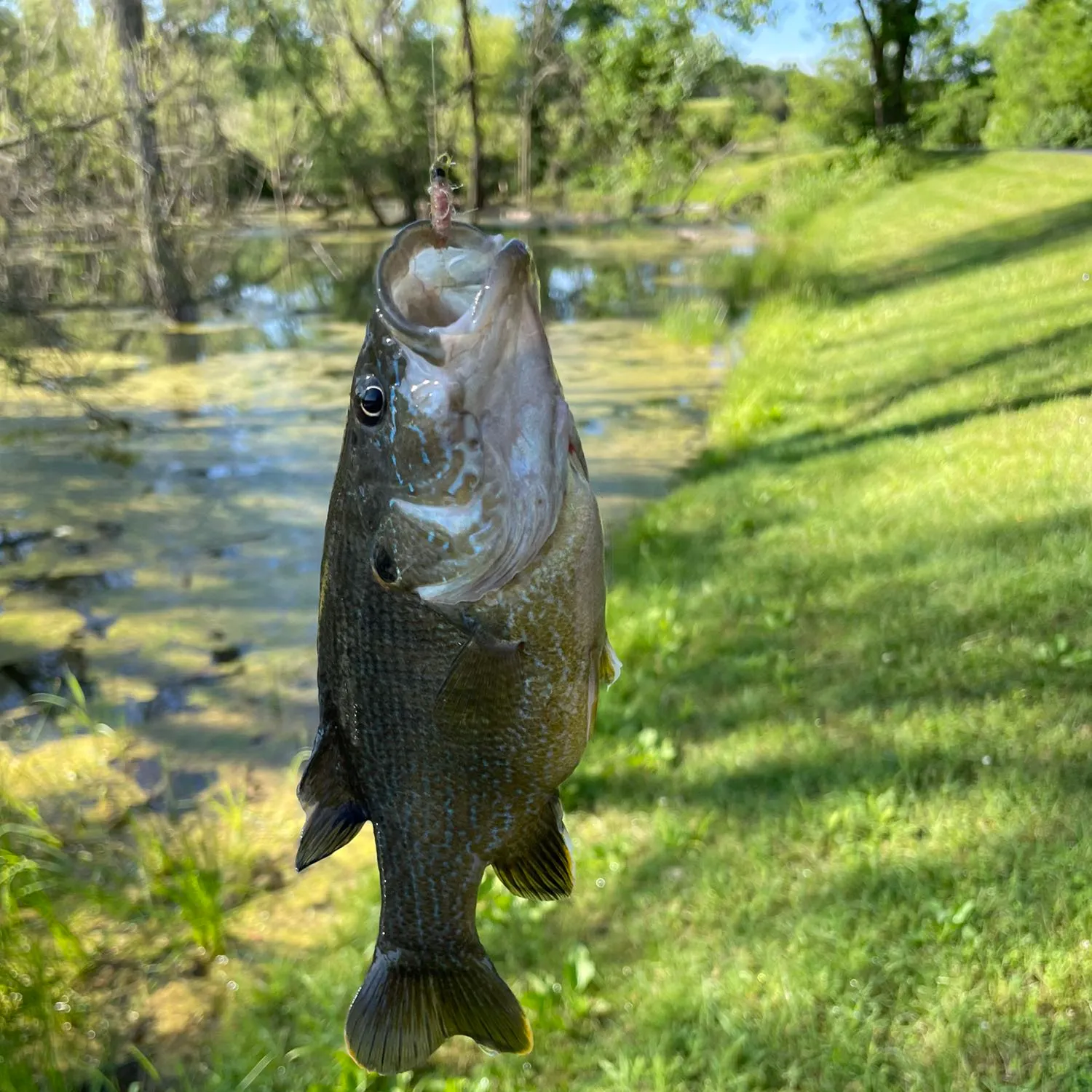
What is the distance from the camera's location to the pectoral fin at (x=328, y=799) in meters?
1.12

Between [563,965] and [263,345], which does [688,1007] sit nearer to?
[563,965]

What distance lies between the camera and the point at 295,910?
395cm

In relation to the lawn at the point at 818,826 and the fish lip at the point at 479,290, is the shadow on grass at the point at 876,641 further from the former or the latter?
the fish lip at the point at 479,290

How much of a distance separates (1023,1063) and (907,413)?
214 inches

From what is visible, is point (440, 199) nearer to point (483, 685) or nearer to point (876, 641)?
point (483, 685)

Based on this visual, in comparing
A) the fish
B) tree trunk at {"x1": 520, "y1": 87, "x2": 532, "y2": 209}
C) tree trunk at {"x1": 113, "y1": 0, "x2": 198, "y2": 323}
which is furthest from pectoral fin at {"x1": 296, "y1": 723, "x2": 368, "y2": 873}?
tree trunk at {"x1": 113, "y1": 0, "x2": 198, "y2": 323}

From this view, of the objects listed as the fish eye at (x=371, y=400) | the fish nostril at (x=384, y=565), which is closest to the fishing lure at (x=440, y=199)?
the fish eye at (x=371, y=400)

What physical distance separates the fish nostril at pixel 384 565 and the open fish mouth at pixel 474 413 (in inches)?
0.9

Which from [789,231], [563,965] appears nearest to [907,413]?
[563,965]

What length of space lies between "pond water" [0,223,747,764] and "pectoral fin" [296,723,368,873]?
13.3 feet

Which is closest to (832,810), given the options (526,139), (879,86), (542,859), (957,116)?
(542,859)

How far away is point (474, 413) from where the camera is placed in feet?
3.45

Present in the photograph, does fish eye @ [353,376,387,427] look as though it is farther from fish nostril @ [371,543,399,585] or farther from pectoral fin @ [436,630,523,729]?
pectoral fin @ [436,630,523,729]

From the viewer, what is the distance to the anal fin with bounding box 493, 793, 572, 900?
116 centimetres
